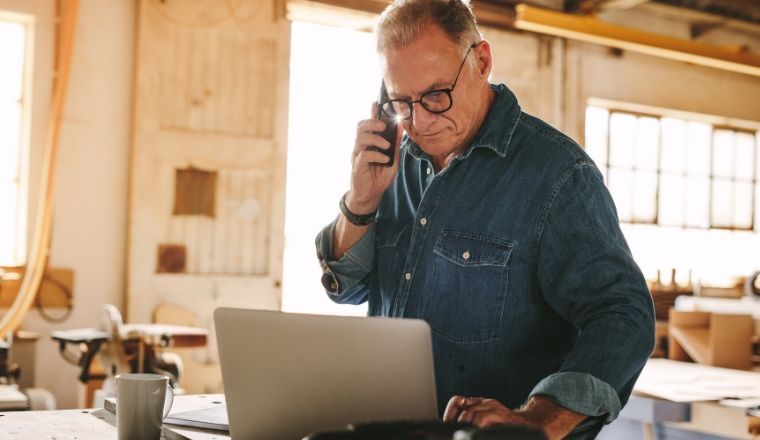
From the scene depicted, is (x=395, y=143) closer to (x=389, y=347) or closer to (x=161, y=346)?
(x=389, y=347)

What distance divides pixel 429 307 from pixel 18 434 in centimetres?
85

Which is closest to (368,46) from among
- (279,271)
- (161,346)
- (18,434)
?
(279,271)

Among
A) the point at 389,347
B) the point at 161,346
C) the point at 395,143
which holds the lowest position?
the point at 161,346

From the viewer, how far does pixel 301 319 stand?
1329 millimetres

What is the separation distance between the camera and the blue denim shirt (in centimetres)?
145

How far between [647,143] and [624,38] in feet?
7.85

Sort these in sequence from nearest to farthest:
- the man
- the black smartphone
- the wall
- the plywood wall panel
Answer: the man → the black smartphone → the wall → the plywood wall panel

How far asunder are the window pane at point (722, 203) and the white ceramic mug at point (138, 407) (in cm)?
749

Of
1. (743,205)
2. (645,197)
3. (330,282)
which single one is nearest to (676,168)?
(645,197)

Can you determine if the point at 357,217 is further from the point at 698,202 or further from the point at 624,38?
the point at 698,202

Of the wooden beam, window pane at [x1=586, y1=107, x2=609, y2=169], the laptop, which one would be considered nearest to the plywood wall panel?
the wooden beam

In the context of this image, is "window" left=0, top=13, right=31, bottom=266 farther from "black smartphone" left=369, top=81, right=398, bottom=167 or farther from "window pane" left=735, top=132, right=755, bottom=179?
"window pane" left=735, top=132, right=755, bottom=179

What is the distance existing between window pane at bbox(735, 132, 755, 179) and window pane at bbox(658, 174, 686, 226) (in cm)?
83

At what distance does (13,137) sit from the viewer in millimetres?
5266
